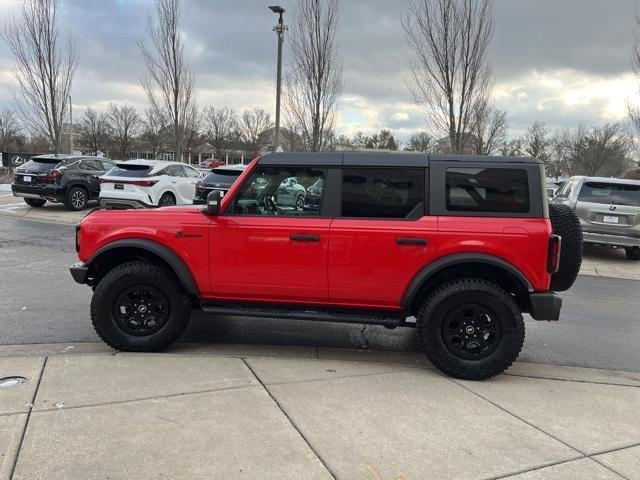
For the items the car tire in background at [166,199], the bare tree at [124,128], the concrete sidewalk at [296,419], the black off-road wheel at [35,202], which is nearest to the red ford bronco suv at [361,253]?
the concrete sidewalk at [296,419]

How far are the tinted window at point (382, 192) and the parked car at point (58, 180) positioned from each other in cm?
1334

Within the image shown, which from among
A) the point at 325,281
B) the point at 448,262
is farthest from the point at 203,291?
the point at 448,262

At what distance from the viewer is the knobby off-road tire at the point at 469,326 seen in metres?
4.27

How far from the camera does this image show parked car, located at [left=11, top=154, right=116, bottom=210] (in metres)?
15.3

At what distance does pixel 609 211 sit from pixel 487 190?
27.7 feet

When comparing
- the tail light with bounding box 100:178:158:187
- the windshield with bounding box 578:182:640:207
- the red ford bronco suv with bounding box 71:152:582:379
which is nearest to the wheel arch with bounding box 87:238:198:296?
the red ford bronco suv with bounding box 71:152:582:379

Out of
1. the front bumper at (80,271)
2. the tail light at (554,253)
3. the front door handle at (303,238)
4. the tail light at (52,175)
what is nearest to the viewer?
the tail light at (554,253)

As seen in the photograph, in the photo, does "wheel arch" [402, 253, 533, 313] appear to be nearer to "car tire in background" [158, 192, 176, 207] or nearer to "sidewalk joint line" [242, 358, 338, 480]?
"sidewalk joint line" [242, 358, 338, 480]

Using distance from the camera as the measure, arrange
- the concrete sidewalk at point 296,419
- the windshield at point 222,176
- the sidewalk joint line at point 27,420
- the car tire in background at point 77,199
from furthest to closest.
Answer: the car tire in background at point 77,199, the windshield at point 222,176, the concrete sidewalk at point 296,419, the sidewalk joint line at point 27,420

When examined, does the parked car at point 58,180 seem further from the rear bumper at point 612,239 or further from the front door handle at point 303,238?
the rear bumper at point 612,239

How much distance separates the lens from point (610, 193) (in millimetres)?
11555

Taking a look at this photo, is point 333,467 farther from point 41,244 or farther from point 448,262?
point 41,244

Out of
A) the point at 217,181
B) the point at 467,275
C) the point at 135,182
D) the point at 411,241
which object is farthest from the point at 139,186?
the point at 467,275

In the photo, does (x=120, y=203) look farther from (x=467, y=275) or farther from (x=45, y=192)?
(x=467, y=275)
